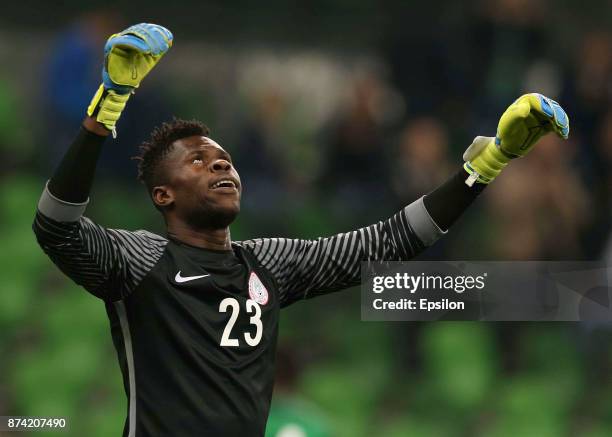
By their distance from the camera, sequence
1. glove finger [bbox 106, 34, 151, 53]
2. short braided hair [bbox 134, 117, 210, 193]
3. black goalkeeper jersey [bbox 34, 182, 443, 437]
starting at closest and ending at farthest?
glove finger [bbox 106, 34, 151, 53], black goalkeeper jersey [bbox 34, 182, 443, 437], short braided hair [bbox 134, 117, 210, 193]

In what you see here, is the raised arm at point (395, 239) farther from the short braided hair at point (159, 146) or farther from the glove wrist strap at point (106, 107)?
the glove wrist strap at point (106, 107)

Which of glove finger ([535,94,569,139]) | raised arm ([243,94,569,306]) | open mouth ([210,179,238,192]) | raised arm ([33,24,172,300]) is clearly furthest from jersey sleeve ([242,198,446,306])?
raised arm ([33,24,172,300])

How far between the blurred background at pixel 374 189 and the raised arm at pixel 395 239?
7.68 feet

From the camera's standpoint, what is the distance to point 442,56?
671cm

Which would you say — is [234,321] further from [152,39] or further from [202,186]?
[152,39]

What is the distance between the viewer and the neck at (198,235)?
10.0 feet

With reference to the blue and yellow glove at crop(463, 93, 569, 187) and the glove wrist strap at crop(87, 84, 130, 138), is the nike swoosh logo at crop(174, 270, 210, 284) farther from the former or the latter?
the blue and yellow glove at crop(463, 93, 569, 187)

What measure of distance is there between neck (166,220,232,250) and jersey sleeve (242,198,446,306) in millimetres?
147

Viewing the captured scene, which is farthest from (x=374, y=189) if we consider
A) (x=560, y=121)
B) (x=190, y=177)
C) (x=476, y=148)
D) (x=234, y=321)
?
(x=234, y=321)

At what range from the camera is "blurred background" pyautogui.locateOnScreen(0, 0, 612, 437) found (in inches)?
242

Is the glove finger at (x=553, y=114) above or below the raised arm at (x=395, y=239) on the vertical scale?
above

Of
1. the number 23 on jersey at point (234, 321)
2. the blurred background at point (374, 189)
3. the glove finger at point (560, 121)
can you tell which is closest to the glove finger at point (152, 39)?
the number 23 on jersey at point (234, 321)

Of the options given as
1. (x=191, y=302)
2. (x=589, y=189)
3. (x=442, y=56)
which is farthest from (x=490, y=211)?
(x=191, y=302)

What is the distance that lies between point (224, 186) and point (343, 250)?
0.44m
